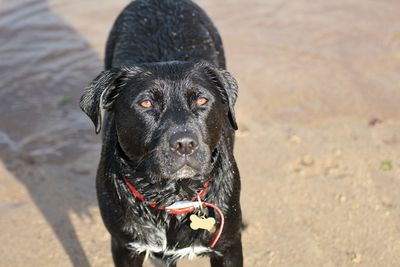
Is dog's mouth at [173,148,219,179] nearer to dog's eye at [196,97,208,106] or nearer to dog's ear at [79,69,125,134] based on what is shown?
dog's eye at [196,97,208,106]

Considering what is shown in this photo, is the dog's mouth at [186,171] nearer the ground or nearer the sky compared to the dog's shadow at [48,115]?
nearer the sky

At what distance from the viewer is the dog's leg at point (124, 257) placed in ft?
12.0

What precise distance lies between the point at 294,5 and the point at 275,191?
402 cm

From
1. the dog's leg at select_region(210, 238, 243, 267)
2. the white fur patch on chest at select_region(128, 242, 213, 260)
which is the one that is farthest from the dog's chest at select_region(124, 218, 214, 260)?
the dog's leg at select_region(210, 238, 243, 267)

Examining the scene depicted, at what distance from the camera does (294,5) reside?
26.8ft

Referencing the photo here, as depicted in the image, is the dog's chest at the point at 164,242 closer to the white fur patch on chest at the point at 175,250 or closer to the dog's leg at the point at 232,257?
the white fur patch on chest at the point at 175,250

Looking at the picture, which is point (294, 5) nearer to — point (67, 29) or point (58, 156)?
point (67, 29)

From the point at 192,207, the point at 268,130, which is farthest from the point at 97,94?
the point at 268,130

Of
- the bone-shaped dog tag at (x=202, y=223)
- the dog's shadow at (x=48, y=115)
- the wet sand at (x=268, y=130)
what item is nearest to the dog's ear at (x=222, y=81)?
the bone-shaped dog tag at (x=202, y=223)

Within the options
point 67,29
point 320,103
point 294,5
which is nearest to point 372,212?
point 320,103

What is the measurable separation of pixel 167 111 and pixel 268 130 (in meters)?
2.53

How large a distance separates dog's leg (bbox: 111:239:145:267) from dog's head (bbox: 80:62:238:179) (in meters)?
0.57

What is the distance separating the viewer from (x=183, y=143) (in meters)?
3.11

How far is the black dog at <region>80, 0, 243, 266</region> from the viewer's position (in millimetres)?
3213
